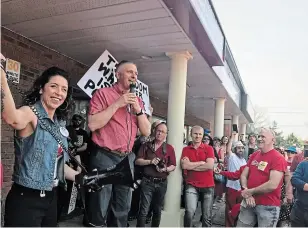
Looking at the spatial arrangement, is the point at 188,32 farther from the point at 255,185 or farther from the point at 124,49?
the point at 255,185

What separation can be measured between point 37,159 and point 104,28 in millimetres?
2690

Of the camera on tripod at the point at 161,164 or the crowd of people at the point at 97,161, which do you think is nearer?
the crowd of people at the point at 97,161

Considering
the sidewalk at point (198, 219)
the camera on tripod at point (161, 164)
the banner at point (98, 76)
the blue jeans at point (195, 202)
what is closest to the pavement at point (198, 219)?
the sidewalk at point (198, 219)

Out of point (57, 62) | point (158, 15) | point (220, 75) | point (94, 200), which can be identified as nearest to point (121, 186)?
point (94, 200)

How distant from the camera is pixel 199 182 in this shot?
465 cm

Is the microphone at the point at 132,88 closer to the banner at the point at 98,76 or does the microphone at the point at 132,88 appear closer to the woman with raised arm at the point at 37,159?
the woman with raised arm at the point at 37,159

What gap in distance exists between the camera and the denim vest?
1765 millimetres

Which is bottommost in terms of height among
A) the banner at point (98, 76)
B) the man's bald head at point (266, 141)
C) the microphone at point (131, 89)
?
the man's bald head at point (266, 141)

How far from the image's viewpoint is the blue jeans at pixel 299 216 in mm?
3791

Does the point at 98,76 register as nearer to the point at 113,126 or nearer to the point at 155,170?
the point at 155,170

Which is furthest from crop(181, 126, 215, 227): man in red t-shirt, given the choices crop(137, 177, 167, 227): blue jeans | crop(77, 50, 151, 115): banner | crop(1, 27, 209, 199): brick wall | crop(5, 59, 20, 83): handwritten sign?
crop(5, 59, 20, 83): handwritten sign

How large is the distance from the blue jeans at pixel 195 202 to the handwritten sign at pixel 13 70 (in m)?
3.04

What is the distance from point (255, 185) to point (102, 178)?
7.87 feet

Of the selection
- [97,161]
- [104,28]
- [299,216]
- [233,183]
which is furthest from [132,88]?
[233,183]
